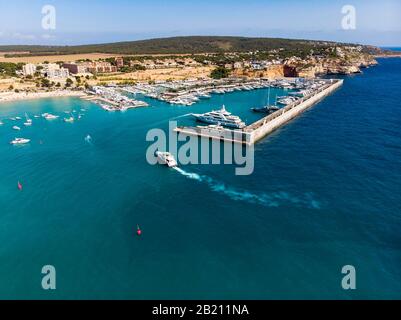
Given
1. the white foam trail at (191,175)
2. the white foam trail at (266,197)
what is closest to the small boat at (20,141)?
the white foam trail at (191,175)

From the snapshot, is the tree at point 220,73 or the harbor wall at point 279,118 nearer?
the harbor wall at point 279,118

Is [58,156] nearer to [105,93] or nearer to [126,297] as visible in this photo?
[126,297]

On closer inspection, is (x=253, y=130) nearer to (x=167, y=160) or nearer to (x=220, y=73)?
(x=167, y=160)

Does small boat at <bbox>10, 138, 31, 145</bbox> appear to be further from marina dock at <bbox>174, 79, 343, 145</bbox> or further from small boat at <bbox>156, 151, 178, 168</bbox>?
small boat at <bbox>156, 151, 178, 168</bbox>

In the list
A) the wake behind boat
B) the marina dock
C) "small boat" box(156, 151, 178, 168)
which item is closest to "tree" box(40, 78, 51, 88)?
the wake behind boat

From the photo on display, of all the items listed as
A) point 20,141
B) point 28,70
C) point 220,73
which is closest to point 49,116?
point 20,141

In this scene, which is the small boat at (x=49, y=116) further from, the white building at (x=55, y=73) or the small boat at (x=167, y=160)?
the white building at (x=55, y=73)
